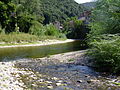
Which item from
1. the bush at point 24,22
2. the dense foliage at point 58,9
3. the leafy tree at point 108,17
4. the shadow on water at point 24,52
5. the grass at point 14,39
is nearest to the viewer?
the leafy tree at point 108,17

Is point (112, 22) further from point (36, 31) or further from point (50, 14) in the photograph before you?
point (50, 14)

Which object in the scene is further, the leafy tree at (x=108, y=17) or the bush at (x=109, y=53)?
the leafy tree at (x=108, y=17)

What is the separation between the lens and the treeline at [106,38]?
1221 cm

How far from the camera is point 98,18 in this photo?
19312 mm

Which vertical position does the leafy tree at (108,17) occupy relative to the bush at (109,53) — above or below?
above

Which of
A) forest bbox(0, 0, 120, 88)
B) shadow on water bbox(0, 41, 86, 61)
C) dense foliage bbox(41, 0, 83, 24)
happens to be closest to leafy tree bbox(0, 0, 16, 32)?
forest bbox(0, 0, 120, 88)

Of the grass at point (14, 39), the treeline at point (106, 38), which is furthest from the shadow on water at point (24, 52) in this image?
the grass at point (14, 39)

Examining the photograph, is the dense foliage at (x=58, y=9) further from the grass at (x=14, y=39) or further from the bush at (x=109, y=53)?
the bush at (x=109, y=53)

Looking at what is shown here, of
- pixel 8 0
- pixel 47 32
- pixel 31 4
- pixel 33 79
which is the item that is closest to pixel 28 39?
pixel 8 0

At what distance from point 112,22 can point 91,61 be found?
4.10 m

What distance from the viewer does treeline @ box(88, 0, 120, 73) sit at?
12212 millimetres

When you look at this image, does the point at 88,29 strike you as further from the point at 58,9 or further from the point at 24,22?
the point at 58,9

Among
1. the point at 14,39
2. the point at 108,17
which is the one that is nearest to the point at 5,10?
the point at 14,39

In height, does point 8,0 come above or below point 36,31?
above
